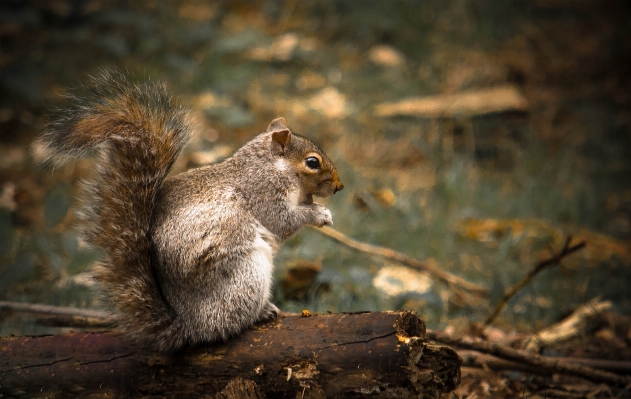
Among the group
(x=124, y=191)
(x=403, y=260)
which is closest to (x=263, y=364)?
(x=124, y=191)

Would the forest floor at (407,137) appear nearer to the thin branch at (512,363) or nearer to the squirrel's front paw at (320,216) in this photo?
the thin branch at (512,363)

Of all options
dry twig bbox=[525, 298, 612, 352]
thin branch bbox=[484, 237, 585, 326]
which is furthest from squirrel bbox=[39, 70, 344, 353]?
dry twig bbox=[525, 298, 612, 352]

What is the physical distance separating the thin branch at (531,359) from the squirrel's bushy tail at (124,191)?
3.19 ft

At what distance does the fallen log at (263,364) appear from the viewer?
1741 millimetres

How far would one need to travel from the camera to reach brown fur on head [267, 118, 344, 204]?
2225 millimetres

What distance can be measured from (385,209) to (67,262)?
2000mm

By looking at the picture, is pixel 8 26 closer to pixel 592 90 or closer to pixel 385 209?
pixel 385 209

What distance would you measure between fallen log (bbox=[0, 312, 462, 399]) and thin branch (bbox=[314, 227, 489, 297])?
991 millimetres

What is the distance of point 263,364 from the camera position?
5.89 feet

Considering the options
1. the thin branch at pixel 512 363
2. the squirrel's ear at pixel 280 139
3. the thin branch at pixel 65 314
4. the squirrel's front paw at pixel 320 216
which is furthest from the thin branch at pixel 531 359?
the thin branch at pixel 65 314

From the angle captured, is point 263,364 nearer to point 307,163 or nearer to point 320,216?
point 320,216

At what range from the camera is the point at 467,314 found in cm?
312

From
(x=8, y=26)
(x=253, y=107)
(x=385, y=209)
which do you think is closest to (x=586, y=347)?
(x=385, y=209)

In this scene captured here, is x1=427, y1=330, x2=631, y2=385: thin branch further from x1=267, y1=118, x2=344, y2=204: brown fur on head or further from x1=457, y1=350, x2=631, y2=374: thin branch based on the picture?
x1=267, y1=118, x2=344, y2=204: brown fur on head
